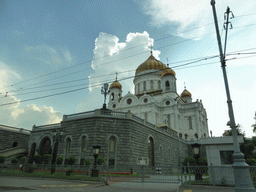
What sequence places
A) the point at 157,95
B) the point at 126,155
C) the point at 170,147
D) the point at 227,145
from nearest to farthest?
the point at 227,145
the point at 126,155
the point at 170,147
the point at 157,95

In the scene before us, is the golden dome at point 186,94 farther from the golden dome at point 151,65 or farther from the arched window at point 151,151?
the arched window at point 151,151

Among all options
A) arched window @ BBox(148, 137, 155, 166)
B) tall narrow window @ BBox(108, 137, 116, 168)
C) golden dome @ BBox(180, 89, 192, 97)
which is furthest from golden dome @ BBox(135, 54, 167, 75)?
tall narrow window @ BBox(108, 137, 116, 168)

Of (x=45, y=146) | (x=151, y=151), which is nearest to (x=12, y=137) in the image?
(x=45, y=146)

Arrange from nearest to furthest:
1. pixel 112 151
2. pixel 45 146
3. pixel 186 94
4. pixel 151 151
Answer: pixel 112 151
pixel 151 151
pixel 45 146
pixel 186 94

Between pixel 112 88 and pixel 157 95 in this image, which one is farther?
pixel 112 88

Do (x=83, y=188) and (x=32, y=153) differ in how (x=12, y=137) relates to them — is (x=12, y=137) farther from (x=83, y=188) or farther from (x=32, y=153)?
(x=83, y=188)

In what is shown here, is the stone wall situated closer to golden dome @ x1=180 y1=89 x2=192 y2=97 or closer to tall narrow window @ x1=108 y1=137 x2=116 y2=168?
tall narrow window @ x1=108 y1=137 x2=116 y2=168

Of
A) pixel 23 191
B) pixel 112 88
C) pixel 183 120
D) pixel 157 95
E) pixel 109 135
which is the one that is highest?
pixel 112 88

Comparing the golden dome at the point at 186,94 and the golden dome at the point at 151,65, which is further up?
the golden dome at the point at 151,65

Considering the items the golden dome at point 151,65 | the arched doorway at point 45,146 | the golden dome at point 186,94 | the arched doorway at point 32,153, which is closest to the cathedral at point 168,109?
the golden dome at point 151,65

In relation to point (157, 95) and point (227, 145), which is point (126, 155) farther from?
point (157, 95)

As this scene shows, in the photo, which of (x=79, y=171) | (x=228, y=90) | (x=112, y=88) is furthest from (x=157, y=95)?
(x=228, y=90)

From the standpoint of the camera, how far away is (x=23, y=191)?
785 centimetres

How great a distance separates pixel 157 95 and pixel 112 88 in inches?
538
